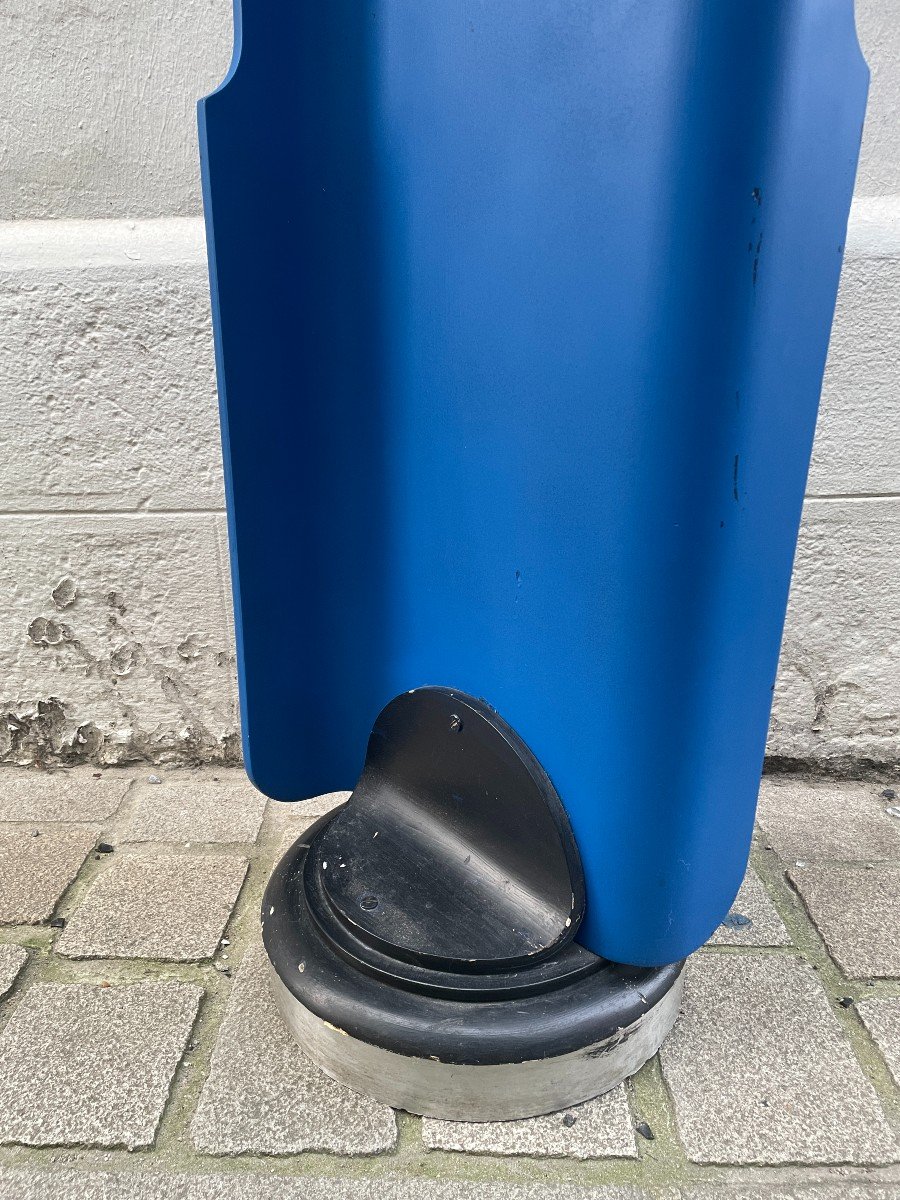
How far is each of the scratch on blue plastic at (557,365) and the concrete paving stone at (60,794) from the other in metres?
0.81

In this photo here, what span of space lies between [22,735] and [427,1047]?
1.44 m

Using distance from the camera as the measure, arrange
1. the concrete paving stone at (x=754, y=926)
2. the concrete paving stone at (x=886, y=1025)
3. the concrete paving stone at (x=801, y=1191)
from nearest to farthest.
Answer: the concrete paving stone at (x=801, y=1191)
the concrete paving stone at (x=886, y=1025)
the concrete paving stone at (x=754, y=926)

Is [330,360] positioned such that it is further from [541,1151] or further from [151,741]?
[151,741]

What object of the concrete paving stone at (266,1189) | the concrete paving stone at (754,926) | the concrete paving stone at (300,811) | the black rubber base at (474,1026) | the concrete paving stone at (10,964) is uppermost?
the black rubber base at (474,1026)

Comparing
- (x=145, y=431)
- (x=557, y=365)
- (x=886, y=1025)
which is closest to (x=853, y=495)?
(x=886, y=1025)

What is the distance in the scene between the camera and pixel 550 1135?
119cm

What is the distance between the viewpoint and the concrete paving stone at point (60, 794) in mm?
1987

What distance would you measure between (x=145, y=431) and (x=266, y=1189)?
1443 millimetres

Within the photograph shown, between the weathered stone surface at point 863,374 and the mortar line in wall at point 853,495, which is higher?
the weathered stone surface at point 863,374

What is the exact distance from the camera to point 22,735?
2172 millimetres

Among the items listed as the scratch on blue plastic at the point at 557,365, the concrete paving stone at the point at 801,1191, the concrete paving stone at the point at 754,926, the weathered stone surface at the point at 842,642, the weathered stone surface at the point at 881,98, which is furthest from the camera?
the weathered stone surface at the point at 842,642

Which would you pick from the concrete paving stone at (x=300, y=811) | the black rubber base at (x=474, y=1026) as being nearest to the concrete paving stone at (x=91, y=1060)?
the black rubber base at (x=474, y=1026)

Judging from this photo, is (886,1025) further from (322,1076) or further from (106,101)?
(106,101)

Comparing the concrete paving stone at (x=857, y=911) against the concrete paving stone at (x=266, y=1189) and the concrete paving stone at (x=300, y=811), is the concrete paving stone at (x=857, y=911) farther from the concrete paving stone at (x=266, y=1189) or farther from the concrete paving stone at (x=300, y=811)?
the concrete paving stone at (x=300, y=811)
